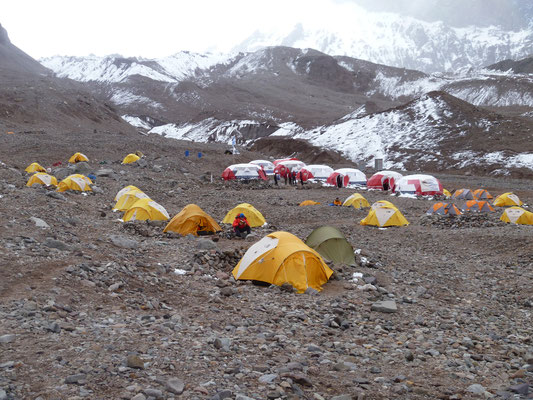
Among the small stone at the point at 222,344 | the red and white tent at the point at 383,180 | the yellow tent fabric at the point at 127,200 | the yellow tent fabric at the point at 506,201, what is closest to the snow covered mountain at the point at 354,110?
the red and white tent at the point at 383,180

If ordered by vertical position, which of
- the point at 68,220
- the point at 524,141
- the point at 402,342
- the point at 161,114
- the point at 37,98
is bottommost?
the point at 402,342

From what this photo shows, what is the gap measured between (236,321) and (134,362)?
2615mm

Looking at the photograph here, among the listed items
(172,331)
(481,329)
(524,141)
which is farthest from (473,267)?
(524,141)

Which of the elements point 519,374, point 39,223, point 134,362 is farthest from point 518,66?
point 134,362

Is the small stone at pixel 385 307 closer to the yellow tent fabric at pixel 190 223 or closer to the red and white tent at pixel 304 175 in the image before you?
the yellow tent fabric at pixel 190 223

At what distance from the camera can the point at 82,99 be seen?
230 ft

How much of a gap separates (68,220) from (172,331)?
8.66m

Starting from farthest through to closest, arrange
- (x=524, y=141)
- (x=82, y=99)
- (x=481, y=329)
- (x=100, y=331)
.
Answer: (x=82, y=99) → (x=524, y=141) → (x=481, y=329) → (x=100, y=331)

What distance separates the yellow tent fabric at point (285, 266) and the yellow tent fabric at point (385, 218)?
399 inches

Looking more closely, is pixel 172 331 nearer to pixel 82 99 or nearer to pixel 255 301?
pixel 255 301

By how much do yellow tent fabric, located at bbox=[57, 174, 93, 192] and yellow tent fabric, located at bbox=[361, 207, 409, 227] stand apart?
47.9 feet

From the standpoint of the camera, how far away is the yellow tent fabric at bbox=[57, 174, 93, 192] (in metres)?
23.2

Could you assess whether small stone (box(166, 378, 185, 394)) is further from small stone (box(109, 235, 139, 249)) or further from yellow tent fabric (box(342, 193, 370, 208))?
yellow tent fabric (box(342, 193, 370, 208))

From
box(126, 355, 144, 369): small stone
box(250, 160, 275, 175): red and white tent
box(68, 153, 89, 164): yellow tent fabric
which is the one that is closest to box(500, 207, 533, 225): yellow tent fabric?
box(126, 355, 144, 369): small stone
